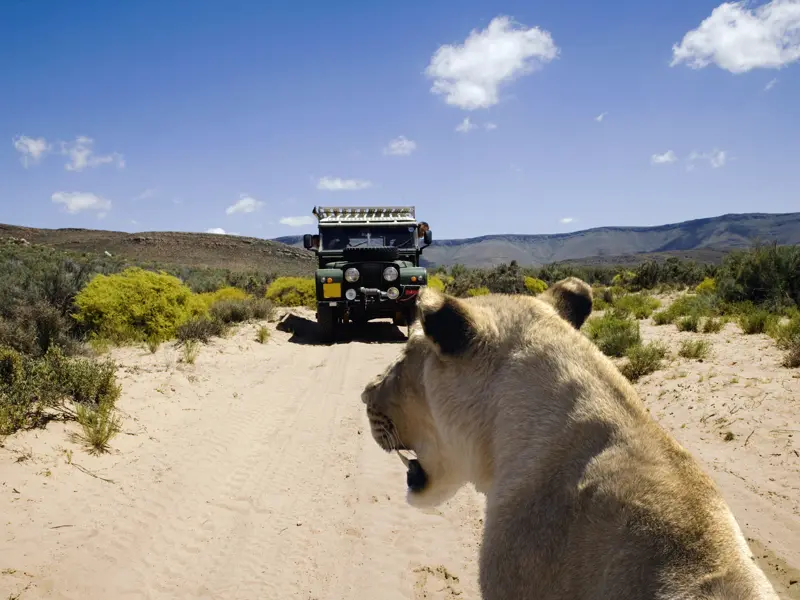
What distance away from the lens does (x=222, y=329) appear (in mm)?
12016

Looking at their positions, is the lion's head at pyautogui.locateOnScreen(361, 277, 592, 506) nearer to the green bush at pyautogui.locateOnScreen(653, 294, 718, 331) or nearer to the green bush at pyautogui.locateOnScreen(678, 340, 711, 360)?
the green bush at pyautogui.locateOnScreen(678, 340, 711, 360)

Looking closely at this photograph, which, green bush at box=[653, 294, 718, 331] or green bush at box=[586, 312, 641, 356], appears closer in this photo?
green bush at box=[586, 312, 641, 356]

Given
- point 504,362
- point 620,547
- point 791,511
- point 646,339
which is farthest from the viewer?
point 646,339

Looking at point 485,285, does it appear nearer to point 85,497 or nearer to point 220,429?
point 220,429

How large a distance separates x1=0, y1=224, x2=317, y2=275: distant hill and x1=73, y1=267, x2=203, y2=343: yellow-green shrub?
173ft

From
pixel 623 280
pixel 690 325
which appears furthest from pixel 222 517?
pixel 623 280

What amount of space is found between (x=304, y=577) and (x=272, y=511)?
3.32ft

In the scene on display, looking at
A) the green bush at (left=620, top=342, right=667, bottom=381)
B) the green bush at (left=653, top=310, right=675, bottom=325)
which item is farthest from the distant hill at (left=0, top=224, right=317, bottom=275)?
the green bush at (left=620, top=342, right=667, bottom=381)

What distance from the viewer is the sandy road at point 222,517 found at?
3.71 m

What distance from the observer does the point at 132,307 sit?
34.6 feet

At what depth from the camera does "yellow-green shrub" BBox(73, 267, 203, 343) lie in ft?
33.4

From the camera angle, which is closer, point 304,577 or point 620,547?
point 620,547

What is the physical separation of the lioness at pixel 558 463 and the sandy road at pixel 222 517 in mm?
2368

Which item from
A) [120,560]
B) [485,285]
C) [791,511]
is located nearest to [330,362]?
[120,560]
